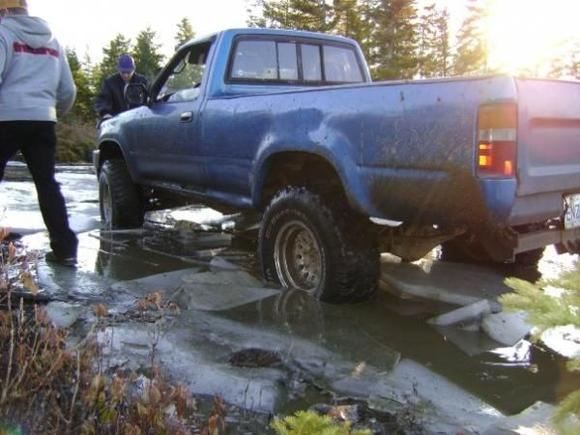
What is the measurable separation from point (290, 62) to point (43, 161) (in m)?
2.29

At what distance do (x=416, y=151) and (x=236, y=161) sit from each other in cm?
178

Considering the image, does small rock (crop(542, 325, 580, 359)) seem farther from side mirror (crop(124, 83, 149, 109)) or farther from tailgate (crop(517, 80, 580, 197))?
side mirror (crop(124, 83, 149, 109))

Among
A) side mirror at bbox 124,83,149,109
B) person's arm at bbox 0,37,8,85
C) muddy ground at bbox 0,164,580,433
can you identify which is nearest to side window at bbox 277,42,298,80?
side mirror at bbox 124,83,149,109

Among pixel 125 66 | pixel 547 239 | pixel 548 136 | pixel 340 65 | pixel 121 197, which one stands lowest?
pixel 121 197

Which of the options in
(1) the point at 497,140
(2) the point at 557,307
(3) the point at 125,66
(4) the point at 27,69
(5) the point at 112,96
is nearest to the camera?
(2) the point at 557,307

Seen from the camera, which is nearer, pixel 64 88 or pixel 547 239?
pixel 547 239

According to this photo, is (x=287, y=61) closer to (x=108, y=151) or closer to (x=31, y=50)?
(x=31, y=50)

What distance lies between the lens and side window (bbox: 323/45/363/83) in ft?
19.7

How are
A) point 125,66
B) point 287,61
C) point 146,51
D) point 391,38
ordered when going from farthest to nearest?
point 146,51 < point 391,38 < point 125,66 < point 287,61

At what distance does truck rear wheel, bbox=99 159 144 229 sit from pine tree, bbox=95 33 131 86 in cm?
5278

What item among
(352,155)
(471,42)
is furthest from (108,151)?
(471,42)

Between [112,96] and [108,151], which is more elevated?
[112,96]

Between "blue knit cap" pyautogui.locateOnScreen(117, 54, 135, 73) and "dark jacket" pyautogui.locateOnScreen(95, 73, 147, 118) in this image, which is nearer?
"dark jacket" pyautogui.locateOnScreen(95, 73, 147, 118)

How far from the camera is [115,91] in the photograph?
8.63m
